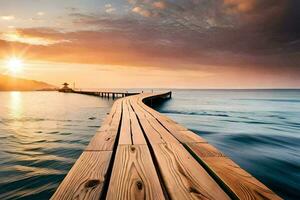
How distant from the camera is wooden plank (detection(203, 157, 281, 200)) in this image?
57.4 inches

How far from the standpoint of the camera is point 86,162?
2.06 meters

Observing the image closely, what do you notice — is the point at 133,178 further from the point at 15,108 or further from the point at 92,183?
the point at 15,108

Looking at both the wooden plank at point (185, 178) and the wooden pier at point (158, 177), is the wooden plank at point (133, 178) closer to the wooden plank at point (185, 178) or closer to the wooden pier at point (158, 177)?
the wooden pier at point (158, 177)

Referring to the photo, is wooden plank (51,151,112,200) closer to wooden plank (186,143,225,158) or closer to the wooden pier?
the wooden pier

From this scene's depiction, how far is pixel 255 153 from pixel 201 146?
4.86m

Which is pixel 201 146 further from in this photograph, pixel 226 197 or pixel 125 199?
pixel 125 199

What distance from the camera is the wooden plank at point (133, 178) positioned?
145cm

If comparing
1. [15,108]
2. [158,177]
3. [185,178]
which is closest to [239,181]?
[185,178]

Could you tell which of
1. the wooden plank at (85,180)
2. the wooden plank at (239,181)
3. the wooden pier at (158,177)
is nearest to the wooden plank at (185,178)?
the wooden pier at (158,177)

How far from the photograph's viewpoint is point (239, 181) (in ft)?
5.47

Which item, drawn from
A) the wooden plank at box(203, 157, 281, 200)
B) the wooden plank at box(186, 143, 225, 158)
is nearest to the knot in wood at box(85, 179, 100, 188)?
the wooden plank at box(203, 157, 281, 200)

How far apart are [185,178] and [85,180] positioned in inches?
33.2

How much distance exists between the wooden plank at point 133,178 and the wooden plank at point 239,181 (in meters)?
0.58

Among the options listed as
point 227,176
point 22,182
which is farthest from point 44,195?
point 227,176
